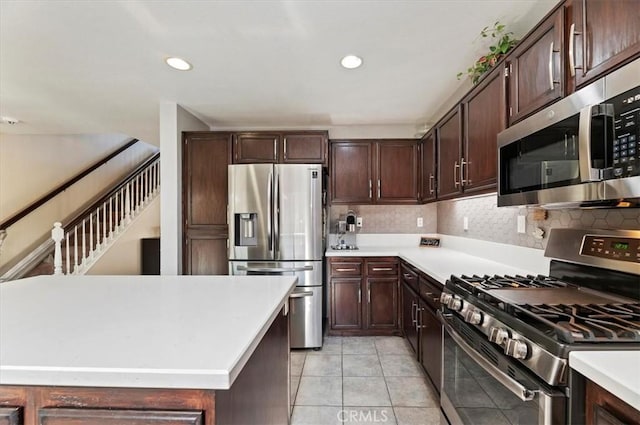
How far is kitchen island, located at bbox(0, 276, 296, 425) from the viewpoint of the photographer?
683mm

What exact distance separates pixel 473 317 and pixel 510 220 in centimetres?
117

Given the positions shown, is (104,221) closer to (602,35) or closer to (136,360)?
(136,360)

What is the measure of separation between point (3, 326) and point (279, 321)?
3.21 feet

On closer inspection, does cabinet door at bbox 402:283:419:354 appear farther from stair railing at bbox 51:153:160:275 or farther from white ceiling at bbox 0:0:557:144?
stair railing at bbox 51:153:160:275

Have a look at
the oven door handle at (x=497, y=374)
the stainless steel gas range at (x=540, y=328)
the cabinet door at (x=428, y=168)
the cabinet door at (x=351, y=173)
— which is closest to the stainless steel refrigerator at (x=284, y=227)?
the cabinet door at (x=351, y=173)

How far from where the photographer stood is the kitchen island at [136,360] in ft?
2.24

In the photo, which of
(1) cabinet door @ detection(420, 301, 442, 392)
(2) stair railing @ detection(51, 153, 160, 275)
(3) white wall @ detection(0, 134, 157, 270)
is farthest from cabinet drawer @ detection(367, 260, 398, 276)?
(3) white wall @ detection(0, 134, 157, 270)

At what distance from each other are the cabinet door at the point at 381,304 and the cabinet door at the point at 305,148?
57.3 inches

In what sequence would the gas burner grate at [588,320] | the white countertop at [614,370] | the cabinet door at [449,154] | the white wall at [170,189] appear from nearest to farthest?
the white countertop at [614,370] → the gas burner grate at [588,320] → the cabinet door at [449,154] → the white wall at [170,189]

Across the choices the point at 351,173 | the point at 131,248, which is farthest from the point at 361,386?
the point at 131,248

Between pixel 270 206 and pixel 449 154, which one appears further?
pixel 270 206

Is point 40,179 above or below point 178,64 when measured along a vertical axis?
below

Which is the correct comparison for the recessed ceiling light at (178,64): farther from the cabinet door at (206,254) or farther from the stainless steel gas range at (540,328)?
the stainless steel gas range at (540,328)

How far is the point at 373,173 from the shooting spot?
3.43 m
